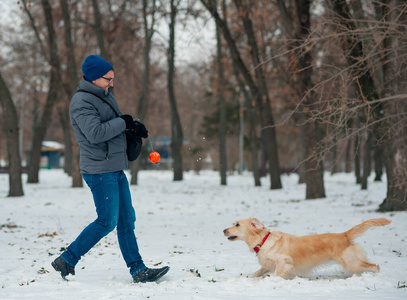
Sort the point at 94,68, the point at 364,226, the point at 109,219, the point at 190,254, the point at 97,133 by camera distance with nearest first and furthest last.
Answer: the point at 97,133, the point at 109,219, the point at 94,68, the point at 364,226, the point at 190,254

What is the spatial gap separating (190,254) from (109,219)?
2.32m

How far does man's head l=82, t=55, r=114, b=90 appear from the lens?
15.3ft

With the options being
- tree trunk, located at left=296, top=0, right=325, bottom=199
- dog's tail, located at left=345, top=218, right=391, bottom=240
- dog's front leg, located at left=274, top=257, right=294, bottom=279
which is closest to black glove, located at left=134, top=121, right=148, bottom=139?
dog's front leg, located at left=274, top=257, right=294, bottom=279

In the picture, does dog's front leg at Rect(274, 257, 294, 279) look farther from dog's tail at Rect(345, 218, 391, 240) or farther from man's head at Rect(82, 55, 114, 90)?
man's head at Rect(82, 55, 114, 90)

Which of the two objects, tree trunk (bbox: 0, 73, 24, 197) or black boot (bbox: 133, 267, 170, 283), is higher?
tree trunk (bbox: 0, 73, 24, 197)

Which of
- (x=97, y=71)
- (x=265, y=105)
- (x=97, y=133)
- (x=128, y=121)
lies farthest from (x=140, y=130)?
(x=265, y=105)

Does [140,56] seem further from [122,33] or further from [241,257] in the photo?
[241,257]

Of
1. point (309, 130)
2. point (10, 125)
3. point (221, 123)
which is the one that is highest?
point (221, 123)

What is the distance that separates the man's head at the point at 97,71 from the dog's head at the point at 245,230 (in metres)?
1.98

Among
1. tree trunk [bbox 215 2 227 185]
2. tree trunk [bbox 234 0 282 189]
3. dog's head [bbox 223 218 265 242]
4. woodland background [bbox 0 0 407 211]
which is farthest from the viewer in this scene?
tree trunk [bbox 215 2 227 185]

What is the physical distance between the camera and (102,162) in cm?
453

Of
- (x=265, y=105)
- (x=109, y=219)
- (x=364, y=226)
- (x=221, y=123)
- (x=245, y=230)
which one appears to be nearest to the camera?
(x=109, y=219)

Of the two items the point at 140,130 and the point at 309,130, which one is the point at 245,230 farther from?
the point at 309,130

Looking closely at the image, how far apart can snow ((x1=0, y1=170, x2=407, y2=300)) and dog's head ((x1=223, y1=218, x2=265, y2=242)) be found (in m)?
0.41
